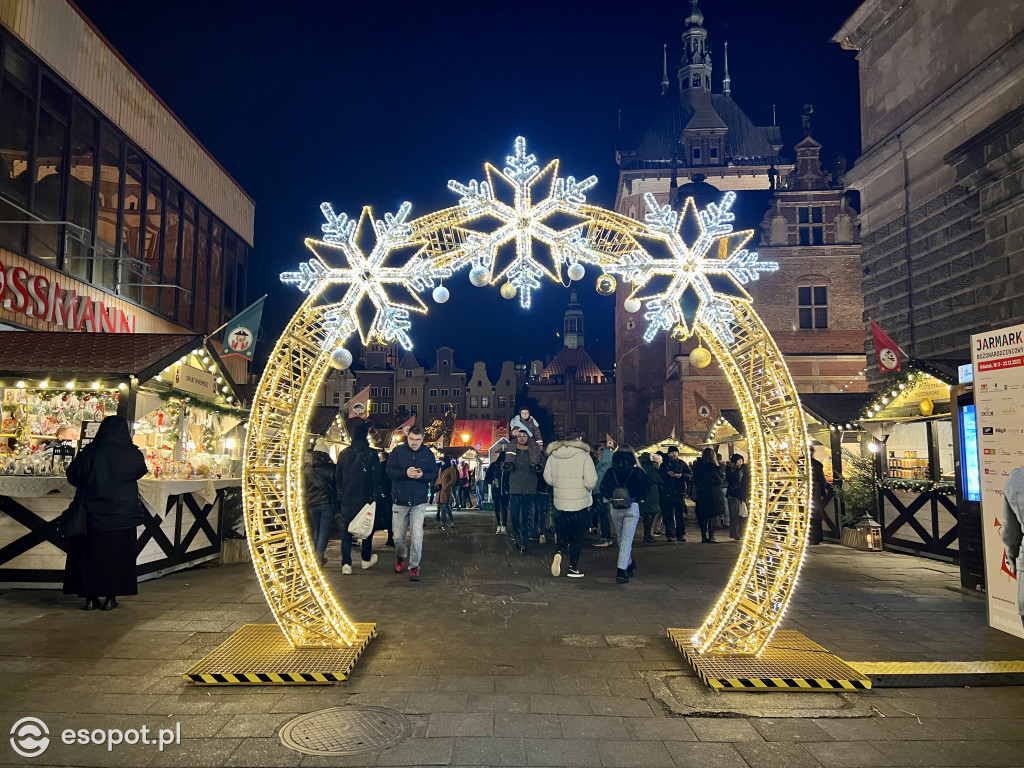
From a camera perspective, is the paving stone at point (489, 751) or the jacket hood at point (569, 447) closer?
the paving stone at point (489, 751)

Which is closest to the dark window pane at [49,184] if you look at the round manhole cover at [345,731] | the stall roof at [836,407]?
the round manhole cover at [345,731]

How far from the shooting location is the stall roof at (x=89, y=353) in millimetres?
8266

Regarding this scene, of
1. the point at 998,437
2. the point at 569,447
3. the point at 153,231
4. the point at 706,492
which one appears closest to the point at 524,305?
the point at 569,447

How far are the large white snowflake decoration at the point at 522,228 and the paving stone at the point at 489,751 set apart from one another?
10.8 ft

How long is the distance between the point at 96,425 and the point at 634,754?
9145 mm

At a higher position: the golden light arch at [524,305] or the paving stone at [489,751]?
the golden light arch at [524,305]

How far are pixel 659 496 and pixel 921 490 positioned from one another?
177 inches

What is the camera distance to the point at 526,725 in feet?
13.5

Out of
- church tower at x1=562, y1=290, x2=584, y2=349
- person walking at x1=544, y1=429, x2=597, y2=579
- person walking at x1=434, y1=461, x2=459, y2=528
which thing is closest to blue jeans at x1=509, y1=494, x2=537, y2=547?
person walking at x1=544, y1=429, x2=597, y2=579

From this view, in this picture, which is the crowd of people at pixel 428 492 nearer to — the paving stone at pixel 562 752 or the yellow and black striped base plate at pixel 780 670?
the yellow and black striped base plate at pixel 780 670

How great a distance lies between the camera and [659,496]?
13.2 m

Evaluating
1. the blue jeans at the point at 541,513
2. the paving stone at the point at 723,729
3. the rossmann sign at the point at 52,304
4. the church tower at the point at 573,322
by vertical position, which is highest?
the church tower at the point at 573,322

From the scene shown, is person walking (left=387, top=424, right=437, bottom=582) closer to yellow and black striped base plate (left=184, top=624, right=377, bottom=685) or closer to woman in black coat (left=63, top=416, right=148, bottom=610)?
yellow and black striped base plate (left=184, top=624, right=377, bottom=685)

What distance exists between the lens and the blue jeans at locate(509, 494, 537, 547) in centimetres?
1173
